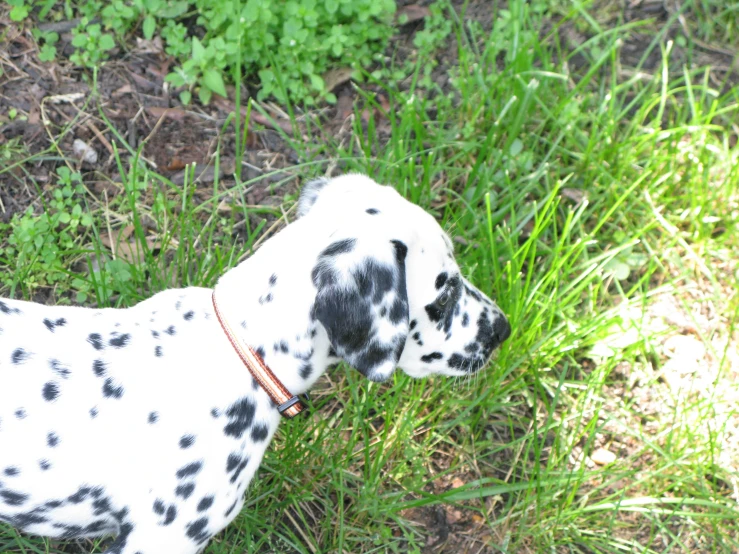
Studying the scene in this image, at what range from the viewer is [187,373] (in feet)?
9.62

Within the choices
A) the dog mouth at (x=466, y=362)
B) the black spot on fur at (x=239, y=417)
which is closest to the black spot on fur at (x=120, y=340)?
the black spot on fur at (x=239, y=417)

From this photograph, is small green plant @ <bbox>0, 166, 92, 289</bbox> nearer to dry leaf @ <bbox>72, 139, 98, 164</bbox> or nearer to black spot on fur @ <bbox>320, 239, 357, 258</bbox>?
dry leaf @ <bbox>72, 139, 98, 164</bbox>

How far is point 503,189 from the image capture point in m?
4.89

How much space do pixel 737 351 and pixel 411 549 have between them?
94.9 inches

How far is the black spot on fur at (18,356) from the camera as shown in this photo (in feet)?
9.46

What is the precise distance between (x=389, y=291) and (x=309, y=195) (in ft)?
3.08

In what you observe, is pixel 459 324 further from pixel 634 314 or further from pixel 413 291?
pixel 634 314

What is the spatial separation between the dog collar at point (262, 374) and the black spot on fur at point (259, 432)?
0.36 ft

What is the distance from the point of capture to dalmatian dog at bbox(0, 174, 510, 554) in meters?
2.79

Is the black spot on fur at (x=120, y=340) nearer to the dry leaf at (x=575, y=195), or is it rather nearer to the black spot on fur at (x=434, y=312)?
the black spot on fur at (x=434, y=312)

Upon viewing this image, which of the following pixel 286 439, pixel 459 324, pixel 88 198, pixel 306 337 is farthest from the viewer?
pixel 88 198

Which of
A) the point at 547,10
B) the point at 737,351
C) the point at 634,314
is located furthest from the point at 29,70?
the point at 737,351

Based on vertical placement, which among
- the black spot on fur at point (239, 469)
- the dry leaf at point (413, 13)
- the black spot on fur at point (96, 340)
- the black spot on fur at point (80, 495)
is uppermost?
the black spot on fur at point (96, 340)

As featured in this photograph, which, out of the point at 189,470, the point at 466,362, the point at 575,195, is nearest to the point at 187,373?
the point at 189,470
